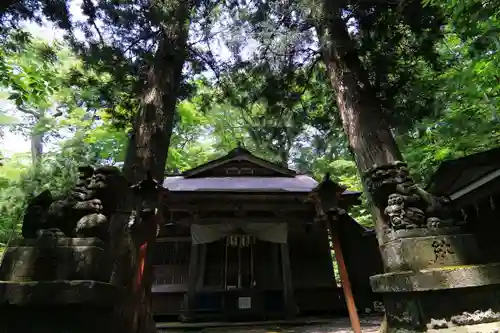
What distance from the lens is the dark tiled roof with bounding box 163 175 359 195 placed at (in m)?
7.94

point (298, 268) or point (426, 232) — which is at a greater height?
point (298, 268)

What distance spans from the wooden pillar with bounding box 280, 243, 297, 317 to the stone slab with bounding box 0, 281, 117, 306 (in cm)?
587

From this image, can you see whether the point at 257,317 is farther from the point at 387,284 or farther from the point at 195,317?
the point at 387,284

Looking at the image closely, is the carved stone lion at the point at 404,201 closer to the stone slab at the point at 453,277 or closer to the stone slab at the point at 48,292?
the stone slab at the point at 453,277

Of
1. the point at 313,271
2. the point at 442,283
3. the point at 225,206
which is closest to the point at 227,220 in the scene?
the point at 225,206

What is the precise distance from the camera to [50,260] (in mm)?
3365

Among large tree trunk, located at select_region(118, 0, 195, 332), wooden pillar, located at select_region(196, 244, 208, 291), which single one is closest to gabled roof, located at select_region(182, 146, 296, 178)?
wooden pillar, located at select_region(196, 244, 208, 291)

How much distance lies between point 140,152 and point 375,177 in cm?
346

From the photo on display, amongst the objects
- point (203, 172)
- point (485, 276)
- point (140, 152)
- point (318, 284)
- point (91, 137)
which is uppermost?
point (91, 137)

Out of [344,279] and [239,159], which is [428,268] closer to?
[344,279]

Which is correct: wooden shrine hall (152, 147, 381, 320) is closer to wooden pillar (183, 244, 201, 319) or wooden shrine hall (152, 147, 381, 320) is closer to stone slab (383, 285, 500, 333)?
wooden pillar (183, 244, 201, 319)

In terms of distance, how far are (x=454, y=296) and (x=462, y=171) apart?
63.5 inches

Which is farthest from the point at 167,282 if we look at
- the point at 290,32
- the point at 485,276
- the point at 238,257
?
the point at 485,276

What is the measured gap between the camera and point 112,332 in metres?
3.73
